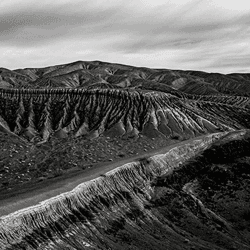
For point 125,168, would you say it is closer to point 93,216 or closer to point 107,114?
point 93,216

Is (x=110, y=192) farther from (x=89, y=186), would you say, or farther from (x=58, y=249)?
(x=58, y=249)

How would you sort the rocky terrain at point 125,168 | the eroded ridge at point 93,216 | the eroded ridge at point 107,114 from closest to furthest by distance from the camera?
the eroded ridge at point 93,216 → the rocky terrain at point 125,168 → the eroded ridge at point 107,114

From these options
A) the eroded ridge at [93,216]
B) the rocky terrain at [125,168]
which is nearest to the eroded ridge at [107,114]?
the rocky terrain at [125,168]

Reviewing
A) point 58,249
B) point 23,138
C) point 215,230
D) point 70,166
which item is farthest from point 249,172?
point 23,138

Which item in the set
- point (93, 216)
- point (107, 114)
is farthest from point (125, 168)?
point (107, 114)

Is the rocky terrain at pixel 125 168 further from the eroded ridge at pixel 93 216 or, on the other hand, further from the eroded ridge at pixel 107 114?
the eroded ridge at pixel 107 114

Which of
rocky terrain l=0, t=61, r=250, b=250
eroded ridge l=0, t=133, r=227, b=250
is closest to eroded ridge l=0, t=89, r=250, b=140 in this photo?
rocky terrain l=0, t=61, r=250, b=250
